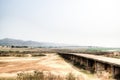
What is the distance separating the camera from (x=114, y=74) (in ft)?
62.4

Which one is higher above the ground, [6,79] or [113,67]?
[113,67]

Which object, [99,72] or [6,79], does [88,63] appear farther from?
[6,79]

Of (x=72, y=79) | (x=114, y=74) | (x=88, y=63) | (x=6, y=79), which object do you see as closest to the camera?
(x=72, y=79)

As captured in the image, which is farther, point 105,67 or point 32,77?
point 105,67

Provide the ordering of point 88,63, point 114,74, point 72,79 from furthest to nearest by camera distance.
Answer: point 88,63
point 114,74
point 72,79

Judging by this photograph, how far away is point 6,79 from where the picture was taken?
802 inches

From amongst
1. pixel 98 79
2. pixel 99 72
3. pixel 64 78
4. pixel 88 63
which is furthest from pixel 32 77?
pixel 88 63

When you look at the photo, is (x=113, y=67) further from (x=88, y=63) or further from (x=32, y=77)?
(x=88, y=63)

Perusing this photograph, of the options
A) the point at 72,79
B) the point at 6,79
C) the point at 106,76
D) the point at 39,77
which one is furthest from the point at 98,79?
the point at 6,79

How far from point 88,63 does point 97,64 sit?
19.3ft

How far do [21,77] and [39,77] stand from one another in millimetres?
1529

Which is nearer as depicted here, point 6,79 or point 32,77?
point 32,77

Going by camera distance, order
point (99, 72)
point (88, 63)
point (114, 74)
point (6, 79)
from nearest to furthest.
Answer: point (114, 74) < point (6, 79) < point (99, 72) < point (88, 63)

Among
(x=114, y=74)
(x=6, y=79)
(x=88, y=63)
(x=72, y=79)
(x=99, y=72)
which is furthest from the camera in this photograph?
(x=88, y=63)
